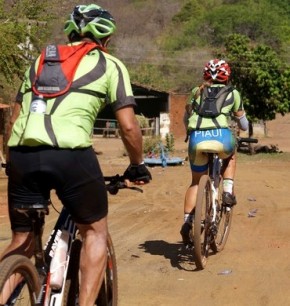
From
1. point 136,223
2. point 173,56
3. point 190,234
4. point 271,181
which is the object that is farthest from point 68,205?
point 173,56

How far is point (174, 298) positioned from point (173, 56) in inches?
2734

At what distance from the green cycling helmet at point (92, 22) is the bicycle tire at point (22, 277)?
4.33 feet

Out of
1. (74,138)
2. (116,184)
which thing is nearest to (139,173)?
(116,184)

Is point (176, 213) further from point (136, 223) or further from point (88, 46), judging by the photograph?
point (88, 46)

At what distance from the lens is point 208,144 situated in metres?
6.85

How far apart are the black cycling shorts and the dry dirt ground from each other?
181 centimetres

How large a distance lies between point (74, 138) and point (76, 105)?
0.62ft

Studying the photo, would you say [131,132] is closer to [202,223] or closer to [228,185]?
[202,223]

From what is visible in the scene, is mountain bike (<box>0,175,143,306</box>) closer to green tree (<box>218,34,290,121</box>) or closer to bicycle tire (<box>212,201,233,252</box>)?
bicycle tire (<box>212,201,233,252</box>)

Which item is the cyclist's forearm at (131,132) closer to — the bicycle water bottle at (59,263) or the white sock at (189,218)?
the bicycle water bottle at (59,263)

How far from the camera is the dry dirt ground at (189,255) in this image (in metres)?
5.73

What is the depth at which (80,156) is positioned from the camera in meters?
3.79

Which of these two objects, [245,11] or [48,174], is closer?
[48,174]

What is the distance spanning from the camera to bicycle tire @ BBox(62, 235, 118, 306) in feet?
13.6
